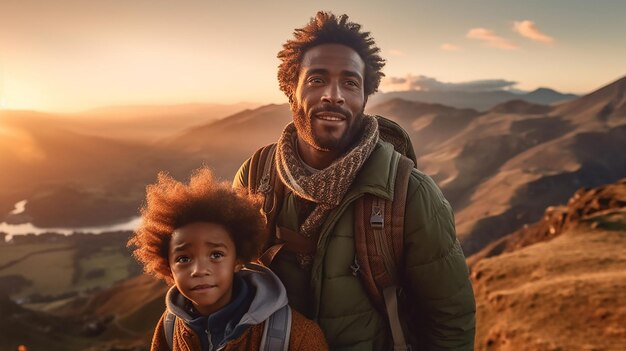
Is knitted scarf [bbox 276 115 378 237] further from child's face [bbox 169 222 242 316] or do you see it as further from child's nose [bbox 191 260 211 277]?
child's nose [bbox 191 260 211 277]

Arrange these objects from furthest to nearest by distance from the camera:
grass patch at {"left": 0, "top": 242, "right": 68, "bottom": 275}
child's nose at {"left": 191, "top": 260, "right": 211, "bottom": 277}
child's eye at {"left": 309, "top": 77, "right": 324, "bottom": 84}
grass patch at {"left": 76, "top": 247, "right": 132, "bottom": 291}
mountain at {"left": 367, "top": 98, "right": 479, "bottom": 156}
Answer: mountain at {"left": 367, "top": 98, "right": 479, "bottom": 156}, grass patch at {"left": 0, "top": 242, "right": 68, "bottom": 275}, grass patch at {"left": 76, "top": 247, "right": 132, "bottom": 291}, child's eye at {"left": 309, "top": 77, "right": 324, "bottom": 84}, child's nose at {"left": 191, "top": 260, "right": 211, "bottom": 277}

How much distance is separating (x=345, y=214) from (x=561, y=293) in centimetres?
1042

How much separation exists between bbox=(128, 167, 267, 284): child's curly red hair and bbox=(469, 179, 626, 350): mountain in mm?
8595

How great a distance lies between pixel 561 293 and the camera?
10742mm

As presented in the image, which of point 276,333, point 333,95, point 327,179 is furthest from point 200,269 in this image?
point 333,95

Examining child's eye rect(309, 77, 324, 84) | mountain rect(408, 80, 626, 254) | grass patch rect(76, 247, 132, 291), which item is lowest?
grass patch rect(76, 247, 132, 291)

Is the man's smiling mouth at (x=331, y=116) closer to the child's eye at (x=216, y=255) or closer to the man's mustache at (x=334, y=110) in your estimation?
the man's mustache at (x=334, y=110)

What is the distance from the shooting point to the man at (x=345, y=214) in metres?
3.12

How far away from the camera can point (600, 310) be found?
9.34 meters

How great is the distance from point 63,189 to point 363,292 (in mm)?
203051

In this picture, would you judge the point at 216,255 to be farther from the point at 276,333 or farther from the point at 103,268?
the point at 103,268

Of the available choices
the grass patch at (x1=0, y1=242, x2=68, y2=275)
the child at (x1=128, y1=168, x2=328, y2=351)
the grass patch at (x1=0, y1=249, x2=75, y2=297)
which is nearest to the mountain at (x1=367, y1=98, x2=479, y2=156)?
the grass patch at (x1=0, y1=249, x2=75, y2=297)

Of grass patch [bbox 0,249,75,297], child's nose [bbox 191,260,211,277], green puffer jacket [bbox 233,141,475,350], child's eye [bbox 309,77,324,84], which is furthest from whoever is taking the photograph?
grass patch [bbox 0,249,75,297]

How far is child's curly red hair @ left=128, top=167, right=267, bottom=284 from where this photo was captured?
308 centimetres
